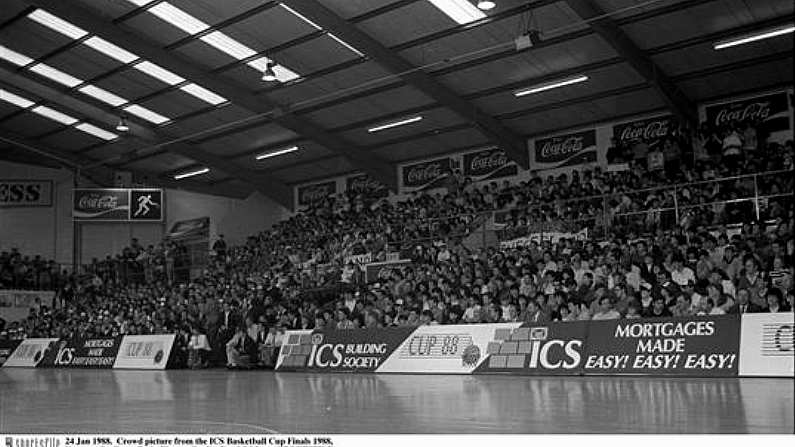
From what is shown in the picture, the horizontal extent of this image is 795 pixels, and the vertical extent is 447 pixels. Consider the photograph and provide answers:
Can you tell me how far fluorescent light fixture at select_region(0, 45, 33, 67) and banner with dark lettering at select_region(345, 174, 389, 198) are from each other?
13.5 meters

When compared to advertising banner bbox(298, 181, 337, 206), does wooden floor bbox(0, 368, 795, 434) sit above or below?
below

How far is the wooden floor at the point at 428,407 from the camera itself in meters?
6.36

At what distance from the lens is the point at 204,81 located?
83.4 ft

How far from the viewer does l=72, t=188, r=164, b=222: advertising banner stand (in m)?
21.7

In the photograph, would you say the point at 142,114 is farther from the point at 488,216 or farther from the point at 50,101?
the point at 488,216

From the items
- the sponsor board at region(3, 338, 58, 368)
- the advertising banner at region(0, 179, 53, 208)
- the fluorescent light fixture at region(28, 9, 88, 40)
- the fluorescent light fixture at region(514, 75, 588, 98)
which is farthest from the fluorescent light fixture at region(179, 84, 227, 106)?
the fluorescent light fixture at region(514, 75, 588, 98)

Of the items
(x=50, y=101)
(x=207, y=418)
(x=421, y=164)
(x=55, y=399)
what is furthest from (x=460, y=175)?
(x=207, y=418)

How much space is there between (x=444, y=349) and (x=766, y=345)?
587 centimetres

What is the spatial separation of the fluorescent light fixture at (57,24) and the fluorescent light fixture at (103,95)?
372 centimetres

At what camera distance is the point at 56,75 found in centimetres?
2650

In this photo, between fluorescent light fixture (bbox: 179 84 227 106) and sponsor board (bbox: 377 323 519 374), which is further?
fluorescent light fixture (bbox: 179 84 227 106)

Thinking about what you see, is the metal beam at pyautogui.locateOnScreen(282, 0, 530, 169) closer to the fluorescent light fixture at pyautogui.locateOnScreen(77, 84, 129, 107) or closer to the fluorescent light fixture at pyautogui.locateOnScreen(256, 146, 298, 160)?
the fluorescent light fixture at pyautogui.locateOnScreen(256, 146, 298, 160)

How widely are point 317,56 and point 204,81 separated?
166 inches

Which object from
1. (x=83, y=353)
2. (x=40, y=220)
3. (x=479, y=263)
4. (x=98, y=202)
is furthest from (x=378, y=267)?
(x=40, y=220)
